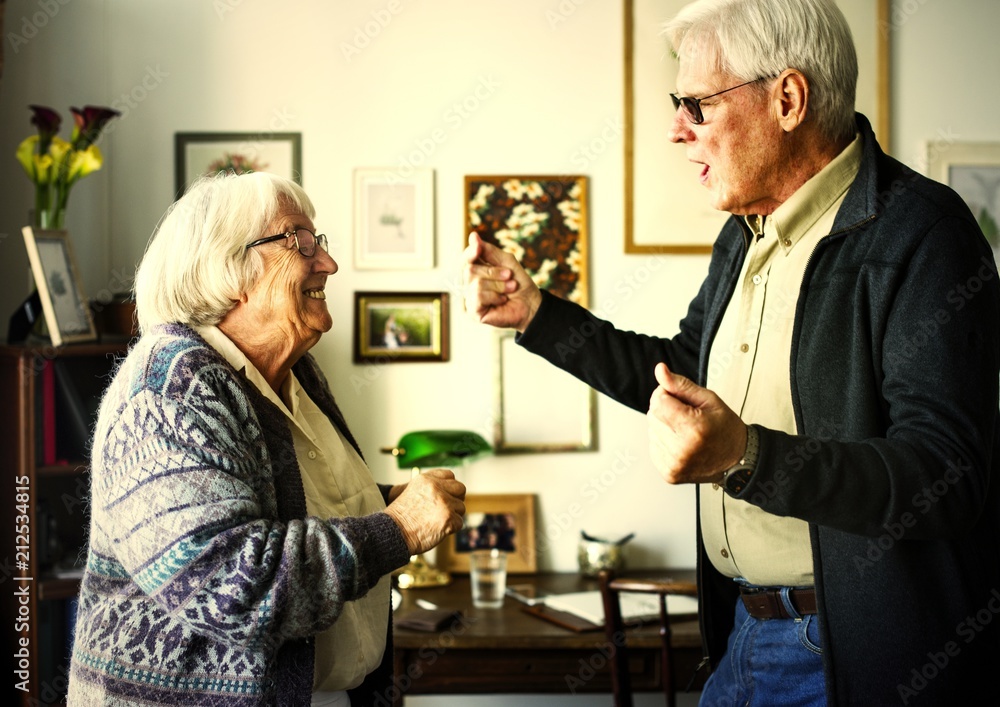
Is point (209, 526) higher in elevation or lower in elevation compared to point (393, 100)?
lower

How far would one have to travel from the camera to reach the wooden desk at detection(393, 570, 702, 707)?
2.45 metres

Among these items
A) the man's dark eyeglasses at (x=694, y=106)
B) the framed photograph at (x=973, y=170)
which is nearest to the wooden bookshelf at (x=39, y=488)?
the man's dark eyeglasses at (x=694, y=106)

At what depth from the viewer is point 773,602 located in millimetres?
1556

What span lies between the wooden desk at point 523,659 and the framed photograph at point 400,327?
93 cm

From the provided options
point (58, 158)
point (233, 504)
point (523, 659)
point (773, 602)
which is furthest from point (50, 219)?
point (773, 602)

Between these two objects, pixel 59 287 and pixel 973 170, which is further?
pixel 973 170

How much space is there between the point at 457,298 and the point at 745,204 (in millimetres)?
1543

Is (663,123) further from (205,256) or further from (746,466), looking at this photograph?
(746,466)

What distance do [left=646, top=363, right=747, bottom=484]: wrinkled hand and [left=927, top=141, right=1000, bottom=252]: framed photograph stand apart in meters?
2.26

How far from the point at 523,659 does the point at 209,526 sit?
4.58 ft

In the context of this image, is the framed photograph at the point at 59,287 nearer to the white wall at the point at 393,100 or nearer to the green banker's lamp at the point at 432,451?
the white wall at the point at 393,100

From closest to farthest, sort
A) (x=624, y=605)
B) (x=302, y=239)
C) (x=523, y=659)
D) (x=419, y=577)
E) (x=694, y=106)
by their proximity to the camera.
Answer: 1. (x=694, y=106)
2. (x=302, y=239)
3. (x=523, y=659)
4. (x=624, y=605)
5. (x=419, y=577)

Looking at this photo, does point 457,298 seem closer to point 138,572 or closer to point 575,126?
point 575,126

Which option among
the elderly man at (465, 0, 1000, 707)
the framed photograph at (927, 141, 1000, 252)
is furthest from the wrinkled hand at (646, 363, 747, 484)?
the framed photograph at (927, 141, 1000, 252)
